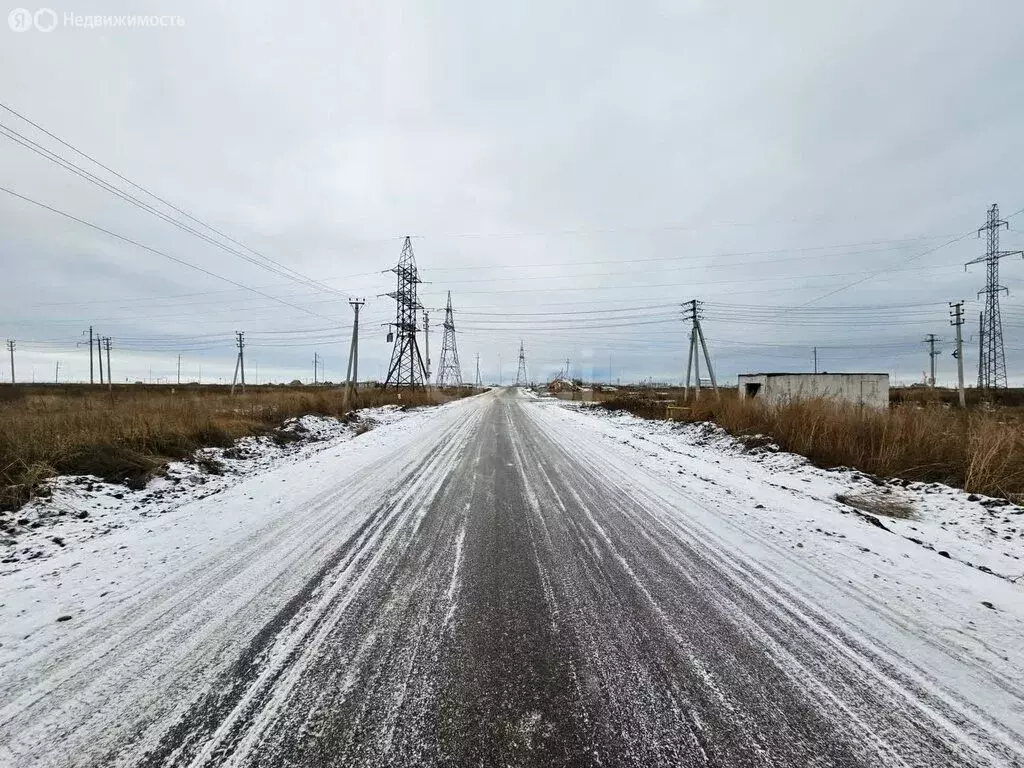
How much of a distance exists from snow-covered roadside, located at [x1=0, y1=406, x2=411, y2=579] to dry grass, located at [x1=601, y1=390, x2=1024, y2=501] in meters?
10.4

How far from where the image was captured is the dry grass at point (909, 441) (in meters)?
6.00

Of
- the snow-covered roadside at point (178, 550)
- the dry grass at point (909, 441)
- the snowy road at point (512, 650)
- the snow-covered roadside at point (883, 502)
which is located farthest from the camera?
the dry grass at point (909, 441)

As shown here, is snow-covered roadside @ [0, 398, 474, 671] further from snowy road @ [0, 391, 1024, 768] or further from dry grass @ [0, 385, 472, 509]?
dry grass @ [0, 385, 472, 509]

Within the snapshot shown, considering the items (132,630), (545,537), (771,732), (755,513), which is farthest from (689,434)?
(132,630)

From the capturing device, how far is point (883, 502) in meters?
5.96

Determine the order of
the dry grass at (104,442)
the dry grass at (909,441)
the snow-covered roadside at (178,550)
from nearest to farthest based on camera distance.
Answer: the snow-covered roadside at (178,550), the dry grass at (104,442), the dry grass at (909,441)

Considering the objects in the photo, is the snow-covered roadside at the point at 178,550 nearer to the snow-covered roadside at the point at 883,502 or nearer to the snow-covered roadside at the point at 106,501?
the snow-covered roadside at the point at 106,501

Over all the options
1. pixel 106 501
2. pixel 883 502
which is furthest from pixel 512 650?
pixel 883 502

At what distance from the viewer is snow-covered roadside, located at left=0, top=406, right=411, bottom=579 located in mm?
Answer: 4215

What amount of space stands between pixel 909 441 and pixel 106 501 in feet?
39.8

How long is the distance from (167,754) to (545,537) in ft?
10.3

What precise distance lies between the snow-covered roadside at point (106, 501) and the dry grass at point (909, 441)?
34.2ft

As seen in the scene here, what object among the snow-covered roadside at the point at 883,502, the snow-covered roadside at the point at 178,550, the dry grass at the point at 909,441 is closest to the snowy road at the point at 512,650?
the snow-covered roadside at the point at 178,550

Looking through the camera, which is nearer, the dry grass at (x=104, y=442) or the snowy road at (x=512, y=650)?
the snowy road at (x=512, y=650)
